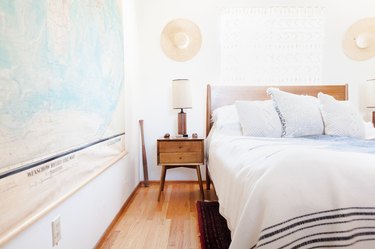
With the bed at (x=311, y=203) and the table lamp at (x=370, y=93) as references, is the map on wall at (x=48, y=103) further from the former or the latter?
the table lamp at (x=370, y=93)

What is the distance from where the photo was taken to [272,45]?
2879 mm

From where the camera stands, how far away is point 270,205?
29.5 inches

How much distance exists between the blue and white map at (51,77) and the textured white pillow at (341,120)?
1.83m

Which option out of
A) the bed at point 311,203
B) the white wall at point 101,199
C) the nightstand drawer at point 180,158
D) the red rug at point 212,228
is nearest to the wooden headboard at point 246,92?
the nightstand drawer at point 180,158

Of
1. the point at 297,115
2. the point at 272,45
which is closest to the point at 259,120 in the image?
the point at 297,115

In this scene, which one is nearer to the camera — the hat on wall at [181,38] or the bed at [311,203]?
the bed at [311,203]

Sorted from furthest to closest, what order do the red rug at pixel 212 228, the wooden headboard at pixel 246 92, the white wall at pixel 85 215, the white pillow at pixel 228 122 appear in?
1. the wooden headboard at pixel 246 92
2. the white pillow at pixel 228 122
3. the red rug at pixel 212 228
4. the white wall at pixel 85 215

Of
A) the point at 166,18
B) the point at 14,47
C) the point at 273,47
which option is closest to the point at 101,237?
the point at 14,47

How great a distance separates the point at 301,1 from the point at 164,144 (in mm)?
2350

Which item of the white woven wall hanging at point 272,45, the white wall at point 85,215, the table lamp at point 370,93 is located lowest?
the white wall at point 85,215

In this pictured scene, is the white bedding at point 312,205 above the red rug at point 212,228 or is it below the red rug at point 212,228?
above

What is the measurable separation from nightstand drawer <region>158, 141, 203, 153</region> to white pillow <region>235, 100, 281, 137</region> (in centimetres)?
55

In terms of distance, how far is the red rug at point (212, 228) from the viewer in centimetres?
157

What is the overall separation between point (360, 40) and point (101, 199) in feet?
10.9
